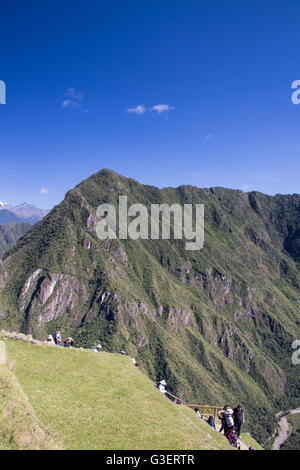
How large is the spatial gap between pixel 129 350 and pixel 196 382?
5205 cm

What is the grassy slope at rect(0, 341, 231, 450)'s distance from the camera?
13.7 m

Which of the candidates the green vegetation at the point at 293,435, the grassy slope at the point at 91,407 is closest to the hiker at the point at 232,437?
the grassy slope at the point at 91,407

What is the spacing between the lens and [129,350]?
175m

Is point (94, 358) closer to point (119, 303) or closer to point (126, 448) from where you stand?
point (126, 448)

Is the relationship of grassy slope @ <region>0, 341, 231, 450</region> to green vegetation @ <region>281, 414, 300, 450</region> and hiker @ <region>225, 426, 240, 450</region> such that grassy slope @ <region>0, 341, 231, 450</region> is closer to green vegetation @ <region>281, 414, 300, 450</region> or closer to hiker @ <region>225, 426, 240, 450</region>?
hiker @ <region>225, 426, 240, 450</region>

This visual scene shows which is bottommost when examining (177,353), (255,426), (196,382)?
(255,426)

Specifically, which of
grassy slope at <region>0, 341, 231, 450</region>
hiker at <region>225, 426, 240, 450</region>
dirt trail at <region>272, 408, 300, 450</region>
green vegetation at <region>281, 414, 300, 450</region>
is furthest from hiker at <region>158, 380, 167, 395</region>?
dirt trail at <region>272, 408, 300, 450</region>

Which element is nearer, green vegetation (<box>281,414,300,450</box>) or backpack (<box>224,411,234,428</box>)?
backpack (<box>224,411,234,428</box>)

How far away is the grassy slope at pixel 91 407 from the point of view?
13.7 m

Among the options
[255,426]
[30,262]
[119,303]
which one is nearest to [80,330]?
Answer: [119,303]

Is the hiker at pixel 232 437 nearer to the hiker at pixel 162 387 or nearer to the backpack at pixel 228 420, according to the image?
the backpack at pixel 228 420

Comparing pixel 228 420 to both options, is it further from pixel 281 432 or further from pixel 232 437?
pixel 281 432

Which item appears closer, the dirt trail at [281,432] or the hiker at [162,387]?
the hiker at [162,387]
